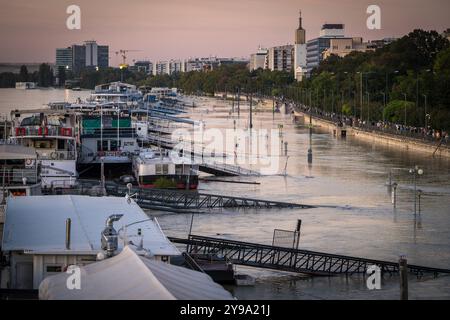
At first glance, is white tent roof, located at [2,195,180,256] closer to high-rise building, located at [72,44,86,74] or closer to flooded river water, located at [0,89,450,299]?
flooded river water, located at [0,89,450,299]

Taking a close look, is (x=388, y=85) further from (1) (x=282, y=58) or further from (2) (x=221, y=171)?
(1) (x=282, y=58)

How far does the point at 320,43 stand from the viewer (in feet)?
468

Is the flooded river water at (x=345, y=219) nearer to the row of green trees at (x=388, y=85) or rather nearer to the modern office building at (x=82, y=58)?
the row of green trees at (x=388, y=85)

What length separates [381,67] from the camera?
70125mm

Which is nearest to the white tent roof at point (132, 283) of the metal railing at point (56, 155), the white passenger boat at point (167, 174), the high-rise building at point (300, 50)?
the metal railing at point (56, 155)

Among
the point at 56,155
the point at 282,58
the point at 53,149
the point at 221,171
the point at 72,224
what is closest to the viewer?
the point at 72,224

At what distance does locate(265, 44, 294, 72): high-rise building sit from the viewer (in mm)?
155000

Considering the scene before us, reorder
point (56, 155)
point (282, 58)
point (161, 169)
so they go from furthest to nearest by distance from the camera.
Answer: point (282, 58) < point (161, 169) < point (56, 155)

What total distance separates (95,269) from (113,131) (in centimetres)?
2167

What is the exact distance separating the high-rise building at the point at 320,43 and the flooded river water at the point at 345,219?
10294 cm

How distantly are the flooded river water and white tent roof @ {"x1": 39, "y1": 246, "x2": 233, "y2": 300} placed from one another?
3.71 m

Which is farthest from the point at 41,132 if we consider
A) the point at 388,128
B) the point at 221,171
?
the point at 388,128

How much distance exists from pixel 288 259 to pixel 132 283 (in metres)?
6.33

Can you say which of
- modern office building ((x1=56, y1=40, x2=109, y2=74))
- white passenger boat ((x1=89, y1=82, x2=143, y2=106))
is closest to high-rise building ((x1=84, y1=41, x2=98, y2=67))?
modern office building ((x1=56, y1=40, x2=109, y2=74))
